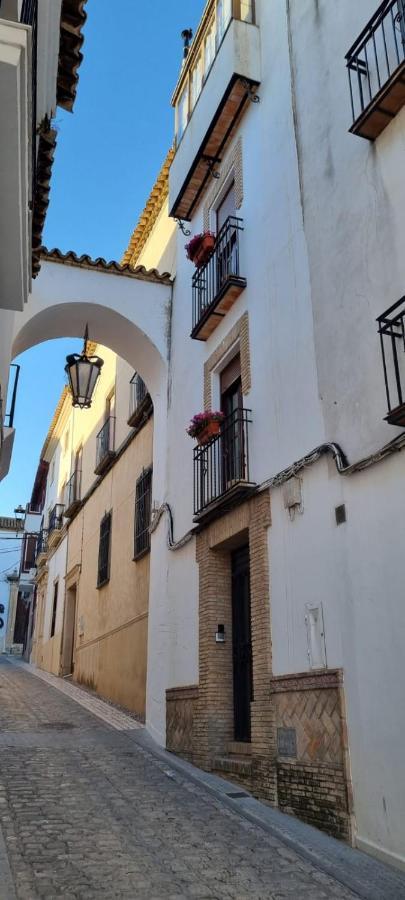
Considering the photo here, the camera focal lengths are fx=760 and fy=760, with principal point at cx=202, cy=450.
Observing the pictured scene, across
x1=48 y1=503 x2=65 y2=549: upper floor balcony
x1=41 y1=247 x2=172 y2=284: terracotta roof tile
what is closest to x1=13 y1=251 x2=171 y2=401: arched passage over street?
x1=41 y1=247 x2=172 y2=284: terracotta roof tile

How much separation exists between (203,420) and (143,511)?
4.09 m

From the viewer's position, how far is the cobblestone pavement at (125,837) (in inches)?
179

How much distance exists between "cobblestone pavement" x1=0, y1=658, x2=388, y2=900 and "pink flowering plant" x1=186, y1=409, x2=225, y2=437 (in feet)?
12.1

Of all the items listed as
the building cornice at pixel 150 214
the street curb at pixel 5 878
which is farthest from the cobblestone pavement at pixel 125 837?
the building cornice at pixel 150 214

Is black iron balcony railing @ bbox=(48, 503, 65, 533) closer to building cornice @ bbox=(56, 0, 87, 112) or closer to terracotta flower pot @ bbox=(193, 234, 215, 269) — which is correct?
terracotta flower pot @ bbox=(193, 234, 215, 269)

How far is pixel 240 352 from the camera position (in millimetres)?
8812

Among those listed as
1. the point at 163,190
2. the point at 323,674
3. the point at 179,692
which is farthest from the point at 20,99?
the point at 163,190

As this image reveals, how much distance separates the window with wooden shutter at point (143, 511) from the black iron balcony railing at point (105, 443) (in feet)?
7.47

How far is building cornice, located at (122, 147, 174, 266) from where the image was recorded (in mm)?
12625

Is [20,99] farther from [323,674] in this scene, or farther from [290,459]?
[323,674]

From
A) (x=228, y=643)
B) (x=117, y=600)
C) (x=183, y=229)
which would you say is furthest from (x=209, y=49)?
(x=117, y=600)

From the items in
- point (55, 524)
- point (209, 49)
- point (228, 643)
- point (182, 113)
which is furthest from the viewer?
point (55, 524)

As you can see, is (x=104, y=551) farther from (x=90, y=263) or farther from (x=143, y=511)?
(x=90, y=263)

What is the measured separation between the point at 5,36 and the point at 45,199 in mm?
3369
